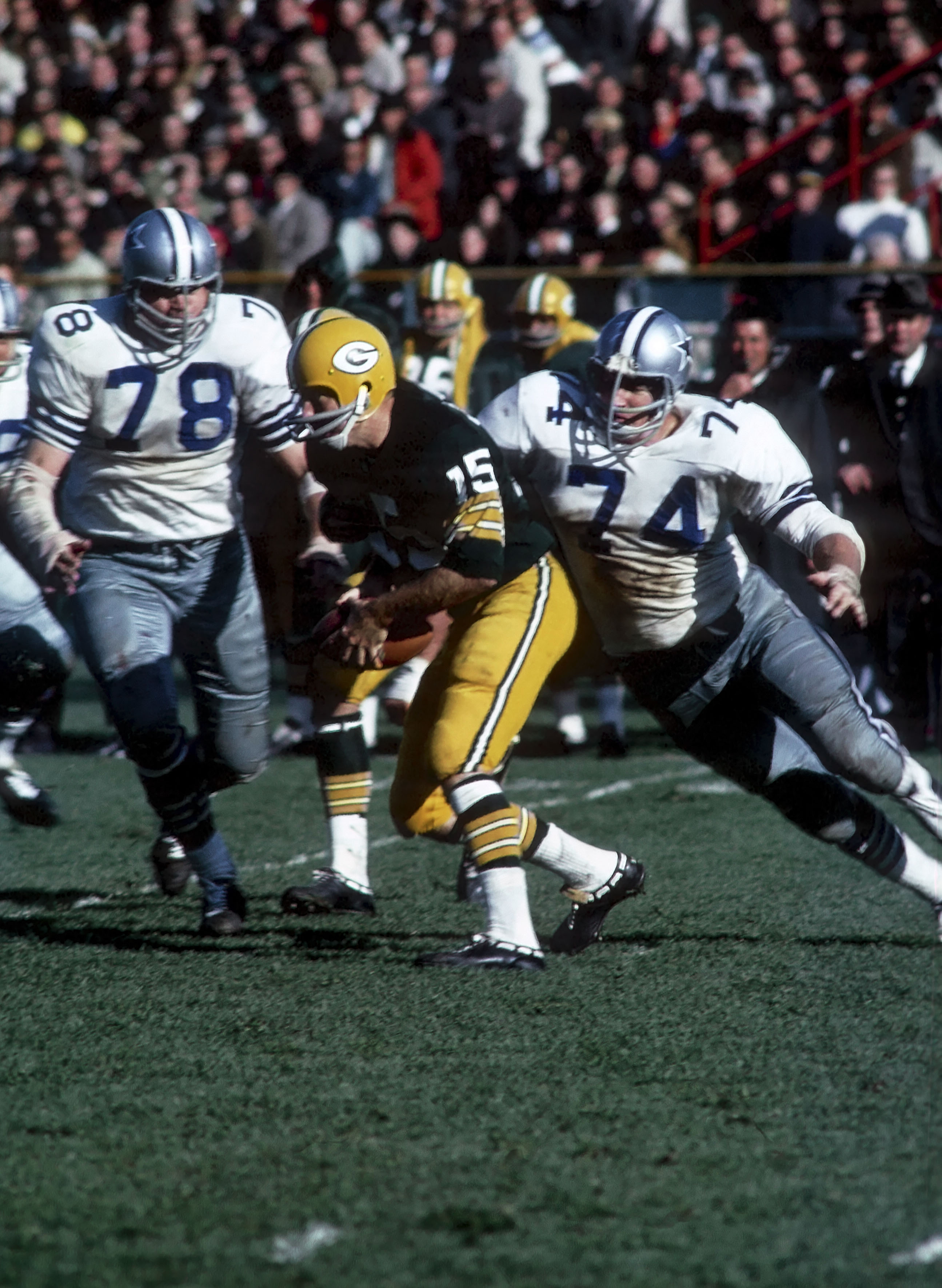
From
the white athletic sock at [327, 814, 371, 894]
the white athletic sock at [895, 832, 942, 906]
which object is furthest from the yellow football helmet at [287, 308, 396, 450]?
the white athletic sock at [895, 832, 942, 906]

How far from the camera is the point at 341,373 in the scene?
4.04 meters

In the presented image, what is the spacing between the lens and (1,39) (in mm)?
14109

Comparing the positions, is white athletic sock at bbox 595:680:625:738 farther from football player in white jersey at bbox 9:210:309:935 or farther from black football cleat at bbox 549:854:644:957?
black football cleat at bbox 549:854:644:957

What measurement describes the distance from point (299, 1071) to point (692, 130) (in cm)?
913

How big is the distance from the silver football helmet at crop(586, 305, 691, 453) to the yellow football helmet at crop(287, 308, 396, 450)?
0.51 meters

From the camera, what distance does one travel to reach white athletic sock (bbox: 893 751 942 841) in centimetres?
424

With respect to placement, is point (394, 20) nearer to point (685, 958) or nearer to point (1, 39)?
point (1, 39)

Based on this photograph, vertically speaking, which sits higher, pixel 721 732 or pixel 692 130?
pixel 692 130

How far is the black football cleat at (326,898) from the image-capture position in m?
4.61

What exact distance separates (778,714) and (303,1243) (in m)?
2.06

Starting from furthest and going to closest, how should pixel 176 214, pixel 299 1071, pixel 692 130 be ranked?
pixel 692 130 < pixel 176 214 < pixel 299 1071

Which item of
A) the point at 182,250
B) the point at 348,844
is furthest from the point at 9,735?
the point at 182,250

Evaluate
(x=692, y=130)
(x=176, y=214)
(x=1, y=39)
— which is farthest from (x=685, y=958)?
(x=1, y=39)

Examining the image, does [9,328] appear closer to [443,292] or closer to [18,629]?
[18,629]
